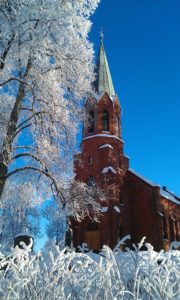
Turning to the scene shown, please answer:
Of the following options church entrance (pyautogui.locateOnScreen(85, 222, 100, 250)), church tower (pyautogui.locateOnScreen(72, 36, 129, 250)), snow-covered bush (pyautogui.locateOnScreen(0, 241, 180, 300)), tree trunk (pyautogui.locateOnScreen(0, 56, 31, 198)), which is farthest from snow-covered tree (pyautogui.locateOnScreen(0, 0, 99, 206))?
church entrance (pyautogui.locateOnScreen(85, 222, 100, 250))

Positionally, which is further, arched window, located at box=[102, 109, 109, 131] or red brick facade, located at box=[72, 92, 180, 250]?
arched window, located at box=[102, 109, 109, 131]

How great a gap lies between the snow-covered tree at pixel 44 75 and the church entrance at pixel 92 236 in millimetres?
12651

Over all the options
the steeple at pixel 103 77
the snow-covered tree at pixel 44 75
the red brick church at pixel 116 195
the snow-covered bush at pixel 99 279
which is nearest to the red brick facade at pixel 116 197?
the red brick church at pixel 116 195

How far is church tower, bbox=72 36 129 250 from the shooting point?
2267 centimetres

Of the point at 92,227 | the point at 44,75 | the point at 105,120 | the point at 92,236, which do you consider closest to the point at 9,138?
the point at 44,75

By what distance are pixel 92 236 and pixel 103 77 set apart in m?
14.5

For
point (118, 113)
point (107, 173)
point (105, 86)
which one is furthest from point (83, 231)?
point (105, 86)

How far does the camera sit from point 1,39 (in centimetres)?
985

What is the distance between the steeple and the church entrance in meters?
11.7

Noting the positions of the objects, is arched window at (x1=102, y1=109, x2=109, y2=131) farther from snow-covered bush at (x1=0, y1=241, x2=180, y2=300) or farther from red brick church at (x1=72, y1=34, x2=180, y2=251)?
snow-covered bush at (x1=0, y1=241, x2=180, y2=300)

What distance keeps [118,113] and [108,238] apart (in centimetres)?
1164

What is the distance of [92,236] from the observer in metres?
23.2

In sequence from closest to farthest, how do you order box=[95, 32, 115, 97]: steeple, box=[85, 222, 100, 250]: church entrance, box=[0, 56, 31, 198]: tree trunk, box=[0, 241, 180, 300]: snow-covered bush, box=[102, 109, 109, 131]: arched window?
box=[0, 241, 180, 300]: snow-covered bush → box=[0, 56, 31, 198]: tree trunk → box=[85, 222, 100, 250]: church entrance → box=[102, 109, 109, 131]: arched window → box=[95, 32, 115, 97]: steeple

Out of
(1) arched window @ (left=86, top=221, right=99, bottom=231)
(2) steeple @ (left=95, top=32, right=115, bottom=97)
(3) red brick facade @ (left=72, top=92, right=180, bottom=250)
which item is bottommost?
(1) arched window @ (left=86, top=221, right=99, bottom=231)
